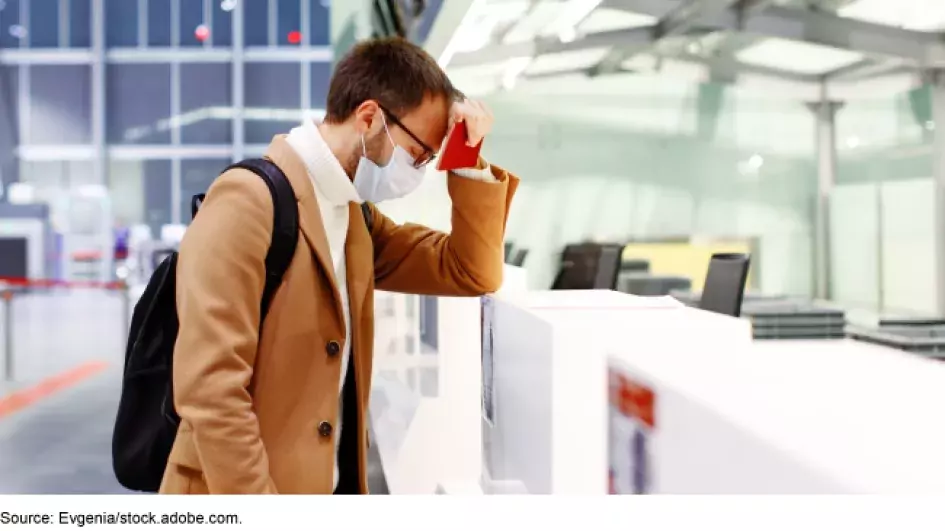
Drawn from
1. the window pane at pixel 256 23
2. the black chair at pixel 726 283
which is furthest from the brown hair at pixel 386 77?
the window pane at pixel 256 23

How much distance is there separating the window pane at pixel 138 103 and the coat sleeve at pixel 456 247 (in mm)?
11719

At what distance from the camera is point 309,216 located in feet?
3.26

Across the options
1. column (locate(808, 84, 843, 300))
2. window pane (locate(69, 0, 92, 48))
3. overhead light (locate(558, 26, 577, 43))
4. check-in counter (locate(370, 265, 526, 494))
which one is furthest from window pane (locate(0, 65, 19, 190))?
check-in counter (locate(370, 265, 526, 494))

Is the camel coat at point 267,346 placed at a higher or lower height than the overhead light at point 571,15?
lower

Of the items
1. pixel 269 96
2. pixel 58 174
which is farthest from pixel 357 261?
pixel 58 174

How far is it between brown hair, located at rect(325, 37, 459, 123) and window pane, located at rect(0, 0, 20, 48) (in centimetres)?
1167

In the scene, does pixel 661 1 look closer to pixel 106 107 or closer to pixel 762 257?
pixel 762 257

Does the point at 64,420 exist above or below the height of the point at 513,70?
below

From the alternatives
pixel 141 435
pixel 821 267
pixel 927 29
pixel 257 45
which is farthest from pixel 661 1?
pixel 257 45

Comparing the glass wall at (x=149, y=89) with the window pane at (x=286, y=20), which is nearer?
the glass wall at (x=149, y=89)

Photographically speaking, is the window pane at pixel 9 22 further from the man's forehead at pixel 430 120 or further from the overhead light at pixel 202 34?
the man's forehead at pixel 430 120

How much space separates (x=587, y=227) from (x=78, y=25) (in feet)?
27.3

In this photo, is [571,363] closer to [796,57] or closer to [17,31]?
[796,57]

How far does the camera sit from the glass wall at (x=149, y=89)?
11.6 meters
